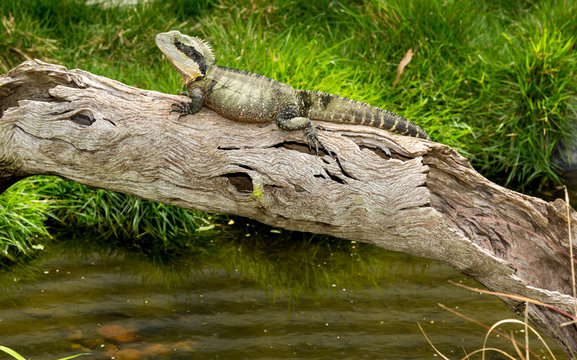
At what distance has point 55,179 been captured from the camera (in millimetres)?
6609

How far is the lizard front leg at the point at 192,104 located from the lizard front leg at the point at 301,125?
21.8 inches

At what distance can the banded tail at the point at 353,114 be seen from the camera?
4.33 metres

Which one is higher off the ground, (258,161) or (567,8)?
A: (567,8)

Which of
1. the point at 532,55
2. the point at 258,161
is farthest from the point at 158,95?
the point at 532,55

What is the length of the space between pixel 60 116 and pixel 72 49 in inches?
194

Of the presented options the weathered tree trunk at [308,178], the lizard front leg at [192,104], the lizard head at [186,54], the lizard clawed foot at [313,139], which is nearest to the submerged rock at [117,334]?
the weathered tree trunk at [308,178]

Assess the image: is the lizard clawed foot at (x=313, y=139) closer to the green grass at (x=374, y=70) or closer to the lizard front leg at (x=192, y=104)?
the lizard front leg at (x=192, y=104)

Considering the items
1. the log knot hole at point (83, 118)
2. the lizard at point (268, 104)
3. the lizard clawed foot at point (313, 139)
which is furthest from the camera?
the lizard at point (268, 104)

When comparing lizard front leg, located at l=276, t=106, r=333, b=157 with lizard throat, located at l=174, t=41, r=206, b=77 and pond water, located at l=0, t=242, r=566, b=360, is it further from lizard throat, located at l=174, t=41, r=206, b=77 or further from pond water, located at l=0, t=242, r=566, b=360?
pond water, located at l=0, t=242, r=566, b=360

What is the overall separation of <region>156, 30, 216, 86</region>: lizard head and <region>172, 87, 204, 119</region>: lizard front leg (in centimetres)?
24

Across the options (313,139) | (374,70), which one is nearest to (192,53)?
(313,139)

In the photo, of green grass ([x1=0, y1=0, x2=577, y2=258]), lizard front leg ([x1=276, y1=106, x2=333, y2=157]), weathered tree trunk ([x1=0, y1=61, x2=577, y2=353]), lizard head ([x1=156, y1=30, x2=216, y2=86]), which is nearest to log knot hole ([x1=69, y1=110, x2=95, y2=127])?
weathered tree trunk ([x1=0, y1=61, x2=577, y2=353])

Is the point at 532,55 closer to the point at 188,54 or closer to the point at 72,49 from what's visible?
the point at 188,54

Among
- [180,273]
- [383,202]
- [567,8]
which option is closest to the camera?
[383,202]
